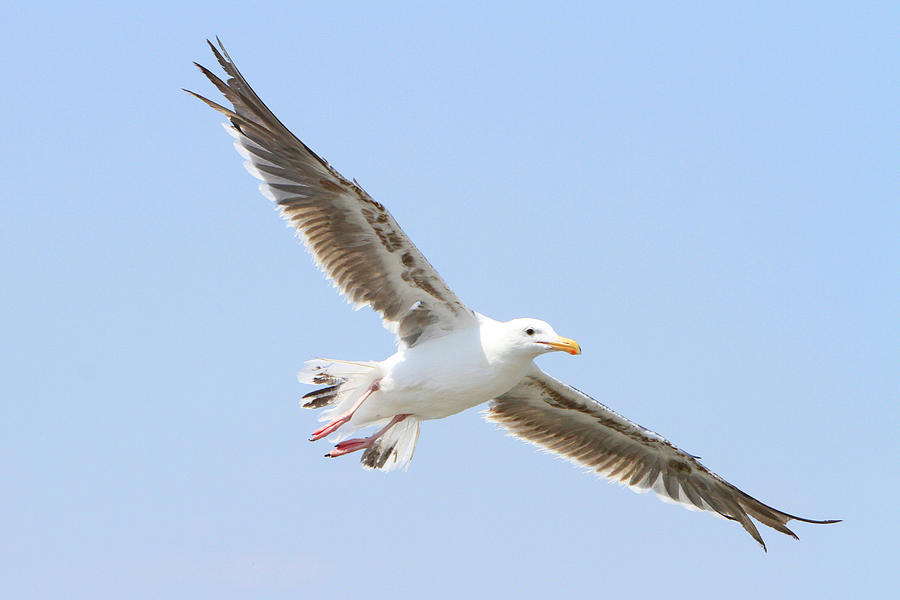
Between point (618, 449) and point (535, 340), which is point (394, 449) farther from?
point (618, 449)

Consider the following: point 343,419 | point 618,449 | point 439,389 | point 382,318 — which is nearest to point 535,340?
point 439,389

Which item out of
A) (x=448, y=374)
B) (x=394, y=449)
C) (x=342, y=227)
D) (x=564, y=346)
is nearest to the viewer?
(x=564, y=346)

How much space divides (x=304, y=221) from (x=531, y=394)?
2881mm

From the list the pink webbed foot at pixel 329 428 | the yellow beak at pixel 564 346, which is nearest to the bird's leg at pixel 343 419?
the pink webbed foot at pixel 329 428

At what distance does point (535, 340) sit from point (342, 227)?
177 centimetres

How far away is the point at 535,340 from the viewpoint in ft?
28.3

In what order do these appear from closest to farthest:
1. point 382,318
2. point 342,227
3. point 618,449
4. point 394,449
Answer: point 342,227, point 382,318, point 394,449, point 618,449

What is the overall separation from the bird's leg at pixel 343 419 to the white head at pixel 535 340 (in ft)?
3.84

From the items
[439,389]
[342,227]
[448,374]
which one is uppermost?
[342,227]

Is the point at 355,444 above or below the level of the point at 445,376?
below

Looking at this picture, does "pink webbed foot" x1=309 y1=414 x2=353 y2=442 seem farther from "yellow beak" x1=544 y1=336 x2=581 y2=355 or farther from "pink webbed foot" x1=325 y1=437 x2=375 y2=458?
"yellow beak" x1=544 y1=336 x2=581 y2=355

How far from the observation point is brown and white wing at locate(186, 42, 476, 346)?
8688 millimetres

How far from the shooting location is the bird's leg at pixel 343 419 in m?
9.01

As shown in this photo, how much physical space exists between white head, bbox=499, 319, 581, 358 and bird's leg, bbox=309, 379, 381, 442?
3.84 feet
